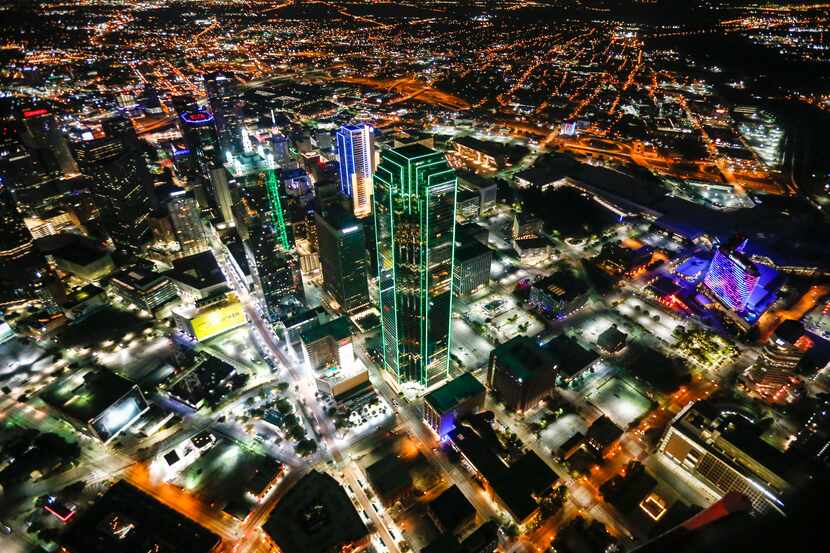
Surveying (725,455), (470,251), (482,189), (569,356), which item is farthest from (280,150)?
(725,455)

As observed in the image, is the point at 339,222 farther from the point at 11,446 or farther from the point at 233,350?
the point at 11,446

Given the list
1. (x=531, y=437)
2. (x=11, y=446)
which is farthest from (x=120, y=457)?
(x=531, y=437)

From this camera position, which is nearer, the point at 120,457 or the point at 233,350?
the point at 120,457

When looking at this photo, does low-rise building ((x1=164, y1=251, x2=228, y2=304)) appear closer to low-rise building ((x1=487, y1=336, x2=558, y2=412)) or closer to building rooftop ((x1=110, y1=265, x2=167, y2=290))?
building rooftop ((x1=110, y1=265, x2=167, y2=290))

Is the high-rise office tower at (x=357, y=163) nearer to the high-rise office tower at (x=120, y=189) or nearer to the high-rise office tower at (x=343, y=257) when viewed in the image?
the high-rise office tower at (x=343, y=257)

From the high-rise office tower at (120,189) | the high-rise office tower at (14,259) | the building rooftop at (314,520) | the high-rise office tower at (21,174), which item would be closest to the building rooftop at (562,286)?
the building rooftop at (314,520)

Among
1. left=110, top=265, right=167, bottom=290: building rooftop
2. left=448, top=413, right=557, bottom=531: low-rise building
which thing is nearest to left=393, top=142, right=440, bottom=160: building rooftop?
left=448, top=413, right=557, bottom=531: low-rise building

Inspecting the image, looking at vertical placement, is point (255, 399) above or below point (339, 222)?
below
